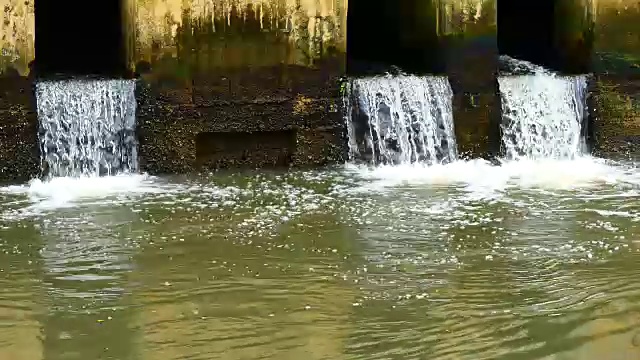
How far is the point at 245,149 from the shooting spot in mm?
9570

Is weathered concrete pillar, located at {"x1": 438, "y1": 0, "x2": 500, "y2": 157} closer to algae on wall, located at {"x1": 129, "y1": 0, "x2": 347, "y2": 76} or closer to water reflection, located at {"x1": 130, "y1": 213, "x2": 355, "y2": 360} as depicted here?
algae on wall, located at {"x1": 129, "y1": 0, "x2": 347, "y2": 76}

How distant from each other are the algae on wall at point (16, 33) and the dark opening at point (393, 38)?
3.60 metres

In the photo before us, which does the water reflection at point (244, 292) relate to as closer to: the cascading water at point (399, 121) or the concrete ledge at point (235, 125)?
the concrete ledge at point (235, 125)

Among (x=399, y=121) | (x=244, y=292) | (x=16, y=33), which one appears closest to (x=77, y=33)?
(x=16, y=33)

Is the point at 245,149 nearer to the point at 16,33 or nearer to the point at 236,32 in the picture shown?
the point at 236,32

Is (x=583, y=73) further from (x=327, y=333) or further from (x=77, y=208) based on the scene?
(x=327, y=333)

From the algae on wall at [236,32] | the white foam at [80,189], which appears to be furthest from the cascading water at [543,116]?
the white foam at [80,189]

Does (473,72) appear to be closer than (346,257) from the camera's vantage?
No

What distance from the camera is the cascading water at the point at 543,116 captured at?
404 inches

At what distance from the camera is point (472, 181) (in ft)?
29.5

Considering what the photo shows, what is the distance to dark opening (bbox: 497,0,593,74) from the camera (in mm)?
10664

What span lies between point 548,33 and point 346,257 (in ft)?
21.7

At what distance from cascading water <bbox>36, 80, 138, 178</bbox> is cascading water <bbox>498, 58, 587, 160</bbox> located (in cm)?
392

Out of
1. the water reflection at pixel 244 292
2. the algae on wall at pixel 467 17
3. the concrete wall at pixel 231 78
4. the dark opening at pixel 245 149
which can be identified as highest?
the algae on wall at pixel 467 17
